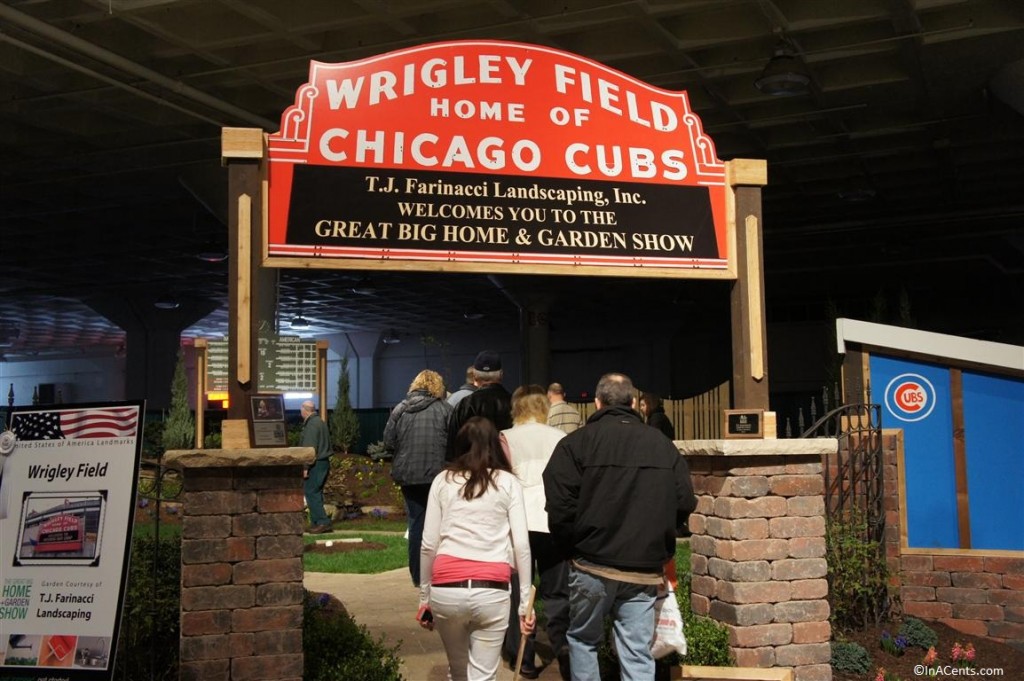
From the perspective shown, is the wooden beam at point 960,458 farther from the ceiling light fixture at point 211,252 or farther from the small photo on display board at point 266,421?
the ceiling light fixture at point 211,252

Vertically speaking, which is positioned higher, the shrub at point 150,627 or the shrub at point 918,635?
the shrub at point 150,627

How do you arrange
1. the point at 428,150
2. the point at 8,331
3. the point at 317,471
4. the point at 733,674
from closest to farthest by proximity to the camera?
1. the point at 733,674
2. the point at 428,150
3. the point at 317,471
4. the point at 8,331

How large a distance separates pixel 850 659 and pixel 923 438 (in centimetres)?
283

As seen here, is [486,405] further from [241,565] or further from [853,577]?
[853,577]

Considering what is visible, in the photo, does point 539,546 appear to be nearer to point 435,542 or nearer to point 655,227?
point 435,542

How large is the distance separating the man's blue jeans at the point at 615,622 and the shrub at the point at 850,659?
2.70 meters

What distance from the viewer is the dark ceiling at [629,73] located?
1263 centimetres

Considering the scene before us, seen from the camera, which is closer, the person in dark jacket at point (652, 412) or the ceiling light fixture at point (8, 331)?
the person in dark jacket at point (652, 412)

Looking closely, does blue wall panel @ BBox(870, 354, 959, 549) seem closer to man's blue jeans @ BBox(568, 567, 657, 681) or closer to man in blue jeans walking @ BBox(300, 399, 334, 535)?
man's blue jeans @ BBox(568, 567, 657, 681)

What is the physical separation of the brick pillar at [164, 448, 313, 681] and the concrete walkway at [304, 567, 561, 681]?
114 cm

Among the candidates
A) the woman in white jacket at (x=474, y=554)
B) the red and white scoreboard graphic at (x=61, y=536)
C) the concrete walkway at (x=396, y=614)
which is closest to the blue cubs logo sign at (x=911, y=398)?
the concrete walkway at (x=396, y=614)

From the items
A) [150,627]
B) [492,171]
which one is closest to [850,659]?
[492,171]

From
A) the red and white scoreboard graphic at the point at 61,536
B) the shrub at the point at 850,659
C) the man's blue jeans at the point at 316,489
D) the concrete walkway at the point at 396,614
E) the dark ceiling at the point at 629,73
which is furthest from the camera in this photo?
the man's blue jeans at the point at 316,489

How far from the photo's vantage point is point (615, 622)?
17.9ft
